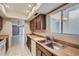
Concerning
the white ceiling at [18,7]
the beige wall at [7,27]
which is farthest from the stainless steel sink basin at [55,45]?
the beige wall at [7,27]

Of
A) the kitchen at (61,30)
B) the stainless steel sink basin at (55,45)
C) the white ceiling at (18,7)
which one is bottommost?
the stainless steel sink basin at (55,45)

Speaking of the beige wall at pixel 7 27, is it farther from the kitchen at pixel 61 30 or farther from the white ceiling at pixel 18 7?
the kitchen at pixel 61 30

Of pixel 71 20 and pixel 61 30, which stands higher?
pixel 71 20

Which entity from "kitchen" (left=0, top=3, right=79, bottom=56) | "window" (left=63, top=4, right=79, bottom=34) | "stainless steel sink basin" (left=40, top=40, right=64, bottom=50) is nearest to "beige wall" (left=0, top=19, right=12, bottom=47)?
"kitchen" (left=0, top=3, right=79, bottom=56)

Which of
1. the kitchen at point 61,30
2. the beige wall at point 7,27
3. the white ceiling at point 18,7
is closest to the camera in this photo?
the kitchen at point 61,30

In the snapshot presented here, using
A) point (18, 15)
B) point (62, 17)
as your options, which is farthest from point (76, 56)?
point (18, 15)

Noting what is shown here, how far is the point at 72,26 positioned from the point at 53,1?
61 centimetres

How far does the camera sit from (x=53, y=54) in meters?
1.61

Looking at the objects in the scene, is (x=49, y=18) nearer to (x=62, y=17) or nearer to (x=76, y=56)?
(x=62, y=17)

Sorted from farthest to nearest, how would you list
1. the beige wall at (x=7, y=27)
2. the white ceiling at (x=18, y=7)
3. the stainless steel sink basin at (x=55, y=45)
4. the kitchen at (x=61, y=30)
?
the beige wall at (x=7, y=27), the white ceiling at (x=18, y=7), the stainless steel sink basin at (x=55, y=45), the kitchen at (x=61, y=30)

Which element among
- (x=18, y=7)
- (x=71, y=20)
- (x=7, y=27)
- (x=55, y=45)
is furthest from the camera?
(x=7, y=27)

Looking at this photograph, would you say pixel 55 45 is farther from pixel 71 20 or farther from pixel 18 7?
pixel 18 7

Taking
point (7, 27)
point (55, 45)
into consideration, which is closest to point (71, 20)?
point (55, 45)

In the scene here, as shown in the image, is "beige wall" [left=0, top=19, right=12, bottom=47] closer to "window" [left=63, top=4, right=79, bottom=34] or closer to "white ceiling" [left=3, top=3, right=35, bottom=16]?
"white ceiling" [left=3, top=3, right=35, bottom=16]
